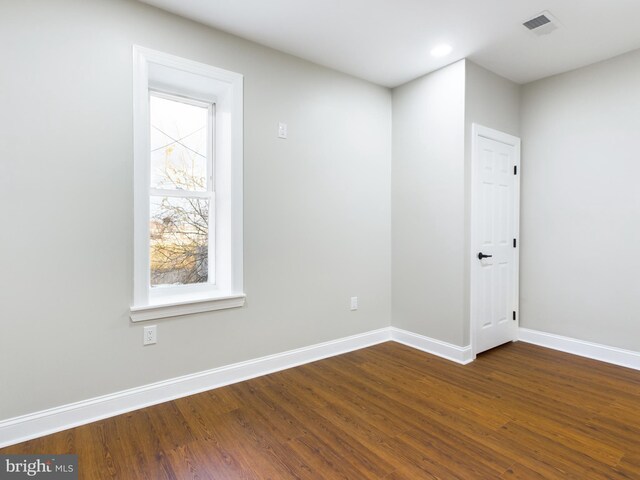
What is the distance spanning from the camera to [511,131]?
3660mm

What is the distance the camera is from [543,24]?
2576mm

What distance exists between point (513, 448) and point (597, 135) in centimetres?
289

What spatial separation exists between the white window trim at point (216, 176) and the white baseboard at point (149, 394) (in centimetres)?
49

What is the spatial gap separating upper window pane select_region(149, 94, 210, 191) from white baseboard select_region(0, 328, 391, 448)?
1.47m

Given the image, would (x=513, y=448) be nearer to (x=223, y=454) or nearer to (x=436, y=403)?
(x=436, y=403)

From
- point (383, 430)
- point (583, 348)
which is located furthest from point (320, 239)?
point (583, 348)

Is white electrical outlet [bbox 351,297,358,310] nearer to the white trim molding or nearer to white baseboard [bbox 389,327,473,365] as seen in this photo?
the white trim molding

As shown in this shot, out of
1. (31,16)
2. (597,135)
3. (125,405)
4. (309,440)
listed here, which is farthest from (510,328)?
(31,16)

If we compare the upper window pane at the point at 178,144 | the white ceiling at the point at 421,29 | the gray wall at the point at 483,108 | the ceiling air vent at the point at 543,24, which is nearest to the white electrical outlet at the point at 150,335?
the upper window pane at the point at 178,144

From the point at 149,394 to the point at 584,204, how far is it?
13.2 feet

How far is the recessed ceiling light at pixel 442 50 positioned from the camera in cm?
288

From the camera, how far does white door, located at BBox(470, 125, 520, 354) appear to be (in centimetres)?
329

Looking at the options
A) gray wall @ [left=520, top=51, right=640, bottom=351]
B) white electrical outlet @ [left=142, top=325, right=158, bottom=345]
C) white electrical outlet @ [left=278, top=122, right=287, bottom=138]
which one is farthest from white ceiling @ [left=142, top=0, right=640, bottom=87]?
white electrical outlet @ [left=142, top=325, right=158, bottom=345]

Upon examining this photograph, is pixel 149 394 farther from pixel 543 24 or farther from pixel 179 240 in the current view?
pixel 543 24
